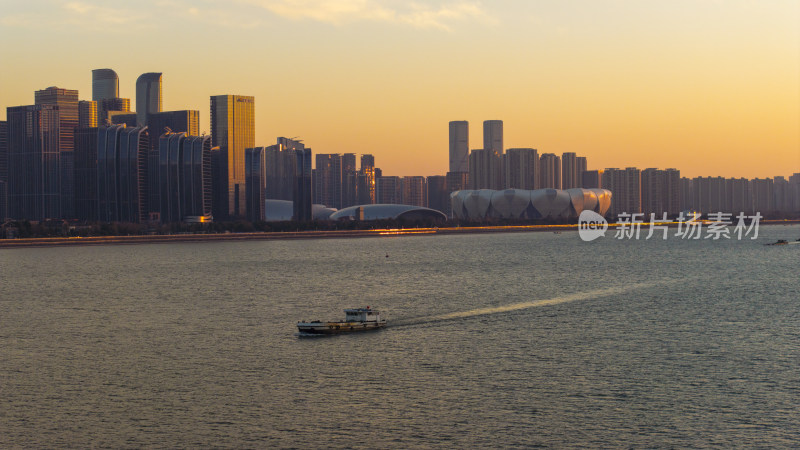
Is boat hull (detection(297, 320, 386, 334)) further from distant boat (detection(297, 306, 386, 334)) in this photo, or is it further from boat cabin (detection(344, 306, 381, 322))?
boat cabin (detection(344, 306, 381, 322))

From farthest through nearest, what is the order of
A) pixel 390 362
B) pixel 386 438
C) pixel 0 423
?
1. pixel 390 362
2. pixel 0 423
3. pixel 386 438

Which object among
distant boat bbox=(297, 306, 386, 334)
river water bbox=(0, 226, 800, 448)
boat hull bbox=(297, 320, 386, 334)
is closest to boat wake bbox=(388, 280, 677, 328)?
river water bbox=(0, 226, 800, 448)

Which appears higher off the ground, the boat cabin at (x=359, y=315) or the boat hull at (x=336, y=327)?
the boat cabin at (x=359, y=315)

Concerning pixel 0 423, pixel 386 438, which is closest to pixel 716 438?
pixel 386 438

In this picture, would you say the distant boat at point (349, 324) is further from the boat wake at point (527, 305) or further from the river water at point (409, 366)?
the boat wake at point (527, 305)

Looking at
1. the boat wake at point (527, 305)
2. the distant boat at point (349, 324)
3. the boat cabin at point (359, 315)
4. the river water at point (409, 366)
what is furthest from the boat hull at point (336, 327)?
the boat wake at point (527, 305)

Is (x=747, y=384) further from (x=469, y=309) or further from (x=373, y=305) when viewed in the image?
(x=373, y=305)
